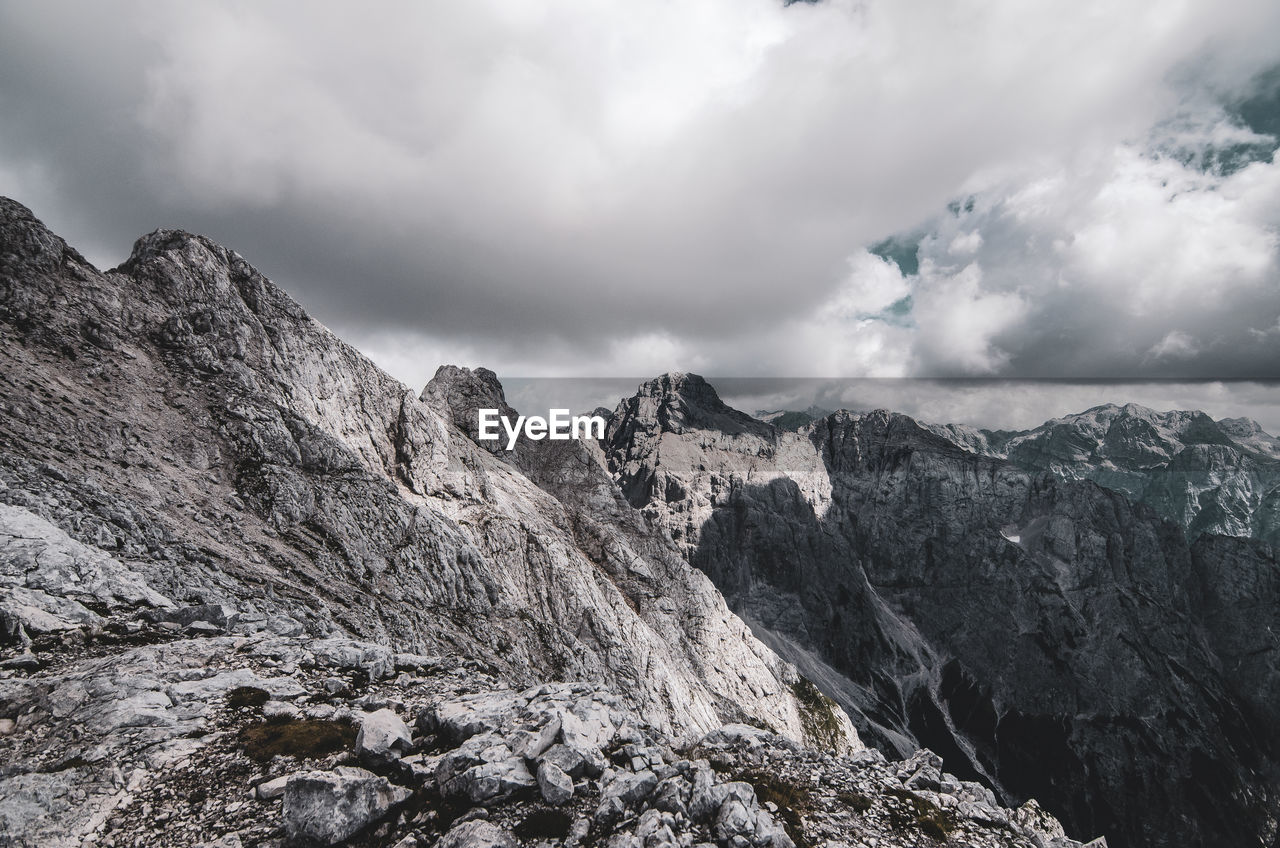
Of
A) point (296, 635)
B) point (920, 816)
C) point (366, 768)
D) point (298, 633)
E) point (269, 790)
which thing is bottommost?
point (920, 816)

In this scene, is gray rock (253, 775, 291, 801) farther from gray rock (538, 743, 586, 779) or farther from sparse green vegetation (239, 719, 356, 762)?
gray rock (538, 743, 586, 779)

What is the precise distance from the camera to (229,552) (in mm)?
49594

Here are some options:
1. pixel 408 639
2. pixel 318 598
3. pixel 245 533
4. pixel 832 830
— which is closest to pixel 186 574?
pixel 318 598

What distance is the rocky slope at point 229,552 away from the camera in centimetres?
1881

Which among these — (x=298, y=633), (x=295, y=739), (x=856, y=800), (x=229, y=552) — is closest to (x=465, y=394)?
(x=229, y=552)

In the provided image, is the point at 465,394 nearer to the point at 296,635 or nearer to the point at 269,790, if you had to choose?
the point at 296,635

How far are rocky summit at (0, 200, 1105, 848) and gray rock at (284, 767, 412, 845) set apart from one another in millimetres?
64

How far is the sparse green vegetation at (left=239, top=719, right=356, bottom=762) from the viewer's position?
18016 millimetres

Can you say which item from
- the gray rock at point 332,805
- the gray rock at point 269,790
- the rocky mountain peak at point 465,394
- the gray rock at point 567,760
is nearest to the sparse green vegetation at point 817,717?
the rocky mountain peak at point 465,394

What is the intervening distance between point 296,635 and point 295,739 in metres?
14.4

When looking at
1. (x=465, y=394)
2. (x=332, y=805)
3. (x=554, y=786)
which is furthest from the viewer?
(x=465, y=394)

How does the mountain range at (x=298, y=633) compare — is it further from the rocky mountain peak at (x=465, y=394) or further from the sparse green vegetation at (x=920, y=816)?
the rocky mountain peak at (x=465, y=394)

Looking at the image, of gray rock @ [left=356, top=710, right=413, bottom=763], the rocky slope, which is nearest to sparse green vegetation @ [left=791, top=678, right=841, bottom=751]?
the rocky slope

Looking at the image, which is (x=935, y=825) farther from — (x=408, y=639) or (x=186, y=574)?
(x=408, y=639)
